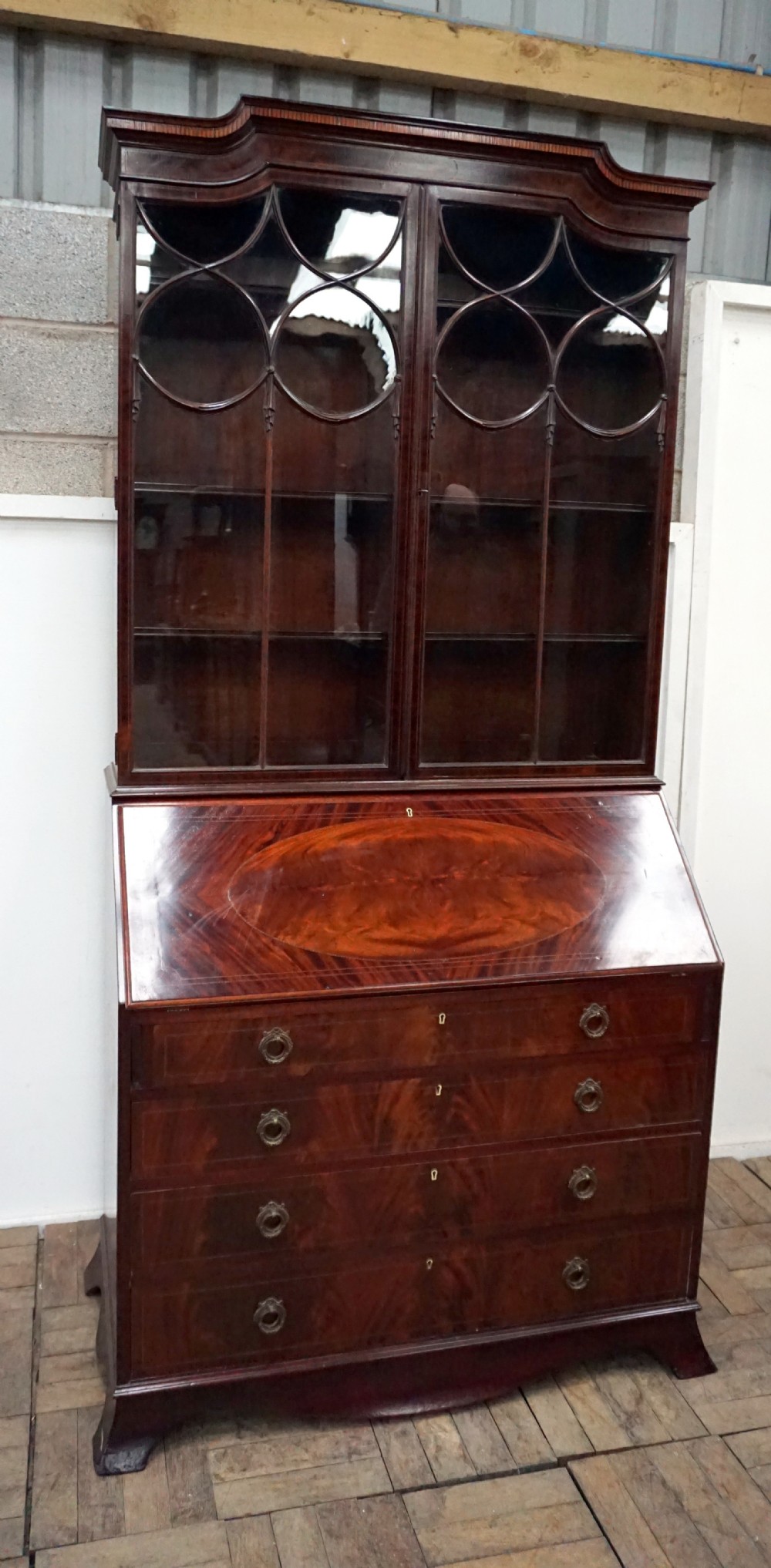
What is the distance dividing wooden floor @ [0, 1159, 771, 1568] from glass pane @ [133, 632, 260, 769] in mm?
1070

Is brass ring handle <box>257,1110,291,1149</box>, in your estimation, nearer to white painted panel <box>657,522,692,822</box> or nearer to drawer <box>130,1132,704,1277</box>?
drawer <box>130,1132,704,1277</box>

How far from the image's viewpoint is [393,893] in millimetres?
2027

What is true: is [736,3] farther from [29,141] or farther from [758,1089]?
[758,1089]

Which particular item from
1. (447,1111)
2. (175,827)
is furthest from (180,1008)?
(447,1111)

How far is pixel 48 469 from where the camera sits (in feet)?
7.75

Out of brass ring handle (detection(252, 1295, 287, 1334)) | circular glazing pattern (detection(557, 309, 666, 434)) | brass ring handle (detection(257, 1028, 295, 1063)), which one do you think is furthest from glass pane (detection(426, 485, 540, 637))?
brass ring handle (detection(252, 1295, 287, 1334))

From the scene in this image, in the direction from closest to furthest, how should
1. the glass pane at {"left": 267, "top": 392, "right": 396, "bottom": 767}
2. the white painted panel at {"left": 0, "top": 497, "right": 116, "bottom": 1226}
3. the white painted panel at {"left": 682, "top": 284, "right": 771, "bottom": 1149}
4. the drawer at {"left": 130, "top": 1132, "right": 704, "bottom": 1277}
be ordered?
the drawer at {"left": 130, "top": 1132, "right": 704, "bottom": 1277} → the glass pane at {"left": 267, "top": 392, "right": 396, "bottom": 767} → the white painted panel at {"left": 0, "top": 497, "right": 116, "bottom": 1226} → the white painted panel at {"left": 682, "top": 284, "right": 771, "bottom": 1149}

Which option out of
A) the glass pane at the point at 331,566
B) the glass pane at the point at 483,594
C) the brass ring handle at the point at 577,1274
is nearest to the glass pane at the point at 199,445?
the glass pane at the point at 331,566

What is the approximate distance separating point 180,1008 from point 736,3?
8.02 ft

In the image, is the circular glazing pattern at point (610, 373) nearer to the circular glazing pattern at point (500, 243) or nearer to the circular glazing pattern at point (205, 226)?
the circular glazing pattern at point (500, 243)

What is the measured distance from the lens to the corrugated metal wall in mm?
2285

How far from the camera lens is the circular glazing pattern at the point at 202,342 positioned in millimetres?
2010

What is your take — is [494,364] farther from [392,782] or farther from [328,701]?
[392,782]

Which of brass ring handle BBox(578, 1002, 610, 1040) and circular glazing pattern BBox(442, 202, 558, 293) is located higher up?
circular glazing pattern BBox(442, 202, 558, 293)
